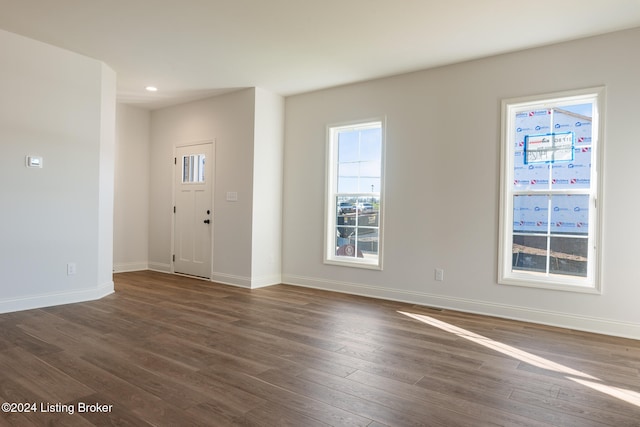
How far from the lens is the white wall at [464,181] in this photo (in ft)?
11.5

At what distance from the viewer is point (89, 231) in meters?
4.50

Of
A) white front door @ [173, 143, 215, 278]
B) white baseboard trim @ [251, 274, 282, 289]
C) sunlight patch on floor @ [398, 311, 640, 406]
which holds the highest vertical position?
white front door @ [173, 143, 215, 278]

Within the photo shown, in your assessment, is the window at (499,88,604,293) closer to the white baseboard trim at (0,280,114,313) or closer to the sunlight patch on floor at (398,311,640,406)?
the sunlight patch on floor at (398,311,640,406)

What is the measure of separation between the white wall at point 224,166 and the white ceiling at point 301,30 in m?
0.90

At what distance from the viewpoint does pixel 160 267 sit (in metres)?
6.69

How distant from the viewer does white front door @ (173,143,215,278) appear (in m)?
6.03

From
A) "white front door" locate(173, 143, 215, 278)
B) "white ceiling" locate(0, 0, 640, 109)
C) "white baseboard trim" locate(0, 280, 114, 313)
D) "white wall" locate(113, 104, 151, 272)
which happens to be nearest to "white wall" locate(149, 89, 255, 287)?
"white front door" locate(173, 143, 215, 278)

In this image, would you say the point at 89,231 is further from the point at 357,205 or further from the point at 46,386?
the point at 357,205

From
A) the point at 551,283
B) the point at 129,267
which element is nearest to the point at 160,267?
the point at 129,267

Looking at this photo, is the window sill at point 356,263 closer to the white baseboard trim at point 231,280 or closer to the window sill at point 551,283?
the white baseboard trim at point 231,280

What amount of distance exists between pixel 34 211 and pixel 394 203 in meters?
3.96

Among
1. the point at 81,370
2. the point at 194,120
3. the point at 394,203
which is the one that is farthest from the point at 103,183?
the point at 394,203

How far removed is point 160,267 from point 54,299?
2.48 m

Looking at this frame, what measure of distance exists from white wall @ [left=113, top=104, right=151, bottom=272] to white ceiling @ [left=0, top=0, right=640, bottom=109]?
1.90m
